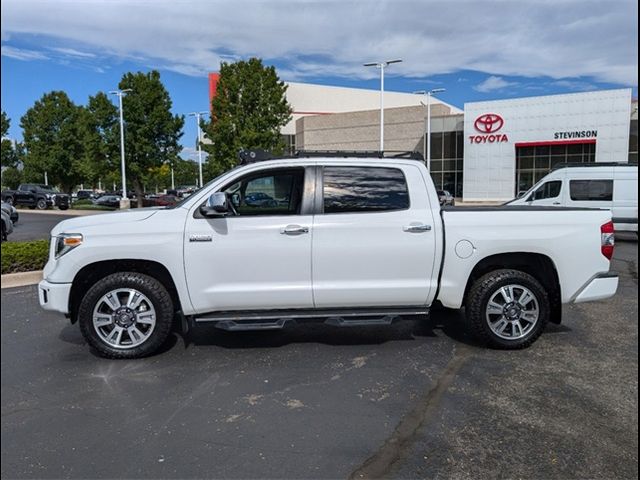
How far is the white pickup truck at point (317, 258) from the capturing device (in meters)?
4.75

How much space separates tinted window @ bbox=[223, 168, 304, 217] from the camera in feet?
16.6

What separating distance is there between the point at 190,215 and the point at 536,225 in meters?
3.33

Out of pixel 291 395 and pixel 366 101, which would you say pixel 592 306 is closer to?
pixel 291 395

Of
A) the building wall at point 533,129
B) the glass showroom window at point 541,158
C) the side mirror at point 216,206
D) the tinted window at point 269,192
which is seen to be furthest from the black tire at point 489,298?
the building wall at point 533,129

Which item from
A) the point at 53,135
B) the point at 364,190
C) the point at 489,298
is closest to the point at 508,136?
the point at 53,135

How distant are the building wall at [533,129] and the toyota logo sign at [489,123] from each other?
0.61ft

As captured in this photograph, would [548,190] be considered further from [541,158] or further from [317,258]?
[541,158]

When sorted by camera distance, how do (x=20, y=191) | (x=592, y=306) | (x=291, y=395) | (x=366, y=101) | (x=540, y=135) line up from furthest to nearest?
(x=366, y=101) → (x=540, y=135) → (x=20, y=191) → (x=592, y=306) → (x=291, y=395)

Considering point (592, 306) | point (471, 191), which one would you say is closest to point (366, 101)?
point (471, 191)

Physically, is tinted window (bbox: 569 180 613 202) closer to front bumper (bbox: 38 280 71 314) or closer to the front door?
the front door

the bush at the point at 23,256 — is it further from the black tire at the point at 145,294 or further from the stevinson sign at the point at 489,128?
the stevinson sign at the point at 489,128

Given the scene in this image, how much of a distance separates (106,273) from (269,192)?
1.74 metres

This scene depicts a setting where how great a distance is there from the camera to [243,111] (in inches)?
1112

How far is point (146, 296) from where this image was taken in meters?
4.78
